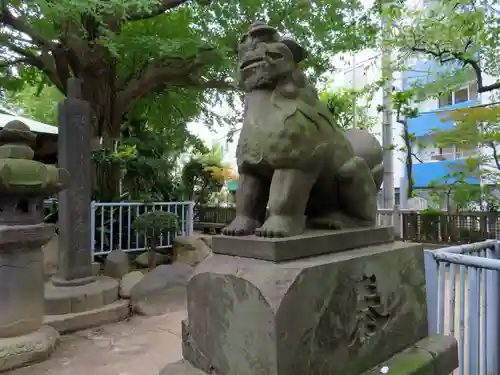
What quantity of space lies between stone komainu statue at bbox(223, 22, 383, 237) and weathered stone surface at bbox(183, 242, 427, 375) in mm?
211

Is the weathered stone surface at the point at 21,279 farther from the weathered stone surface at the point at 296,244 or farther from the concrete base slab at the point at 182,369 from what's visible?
the weathered stone surface at the point at 296,244

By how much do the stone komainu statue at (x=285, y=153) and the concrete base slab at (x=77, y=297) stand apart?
2.99 m

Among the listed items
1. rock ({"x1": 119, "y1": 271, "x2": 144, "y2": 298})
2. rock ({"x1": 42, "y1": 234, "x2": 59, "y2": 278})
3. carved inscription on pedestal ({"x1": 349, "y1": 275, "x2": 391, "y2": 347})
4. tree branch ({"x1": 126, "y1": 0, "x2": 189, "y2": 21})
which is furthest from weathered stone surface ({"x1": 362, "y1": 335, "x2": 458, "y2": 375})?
tree branch ({"x1": 126, "y1": 0, "x2": 189, "y2": 21})

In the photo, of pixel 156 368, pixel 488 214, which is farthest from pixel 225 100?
pixel 156 368

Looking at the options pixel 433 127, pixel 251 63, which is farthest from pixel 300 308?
pixel 433 127

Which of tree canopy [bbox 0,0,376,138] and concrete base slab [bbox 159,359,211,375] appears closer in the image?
concrete base slab [bbox 159,359,211,375]

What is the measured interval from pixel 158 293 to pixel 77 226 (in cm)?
119

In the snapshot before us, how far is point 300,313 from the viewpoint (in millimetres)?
1434

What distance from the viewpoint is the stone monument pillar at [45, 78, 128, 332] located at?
4.12 m

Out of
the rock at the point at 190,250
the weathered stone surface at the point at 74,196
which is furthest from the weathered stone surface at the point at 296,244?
the rock at the point at 190,250

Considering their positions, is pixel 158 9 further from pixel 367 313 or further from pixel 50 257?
pixel 367 313

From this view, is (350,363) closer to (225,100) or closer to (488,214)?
(488,214)

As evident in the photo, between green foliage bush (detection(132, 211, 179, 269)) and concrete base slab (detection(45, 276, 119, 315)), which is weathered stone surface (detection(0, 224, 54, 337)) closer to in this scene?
concrete base slab (detection(45, 276, 119, 315))

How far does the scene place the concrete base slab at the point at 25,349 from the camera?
2.93 m
